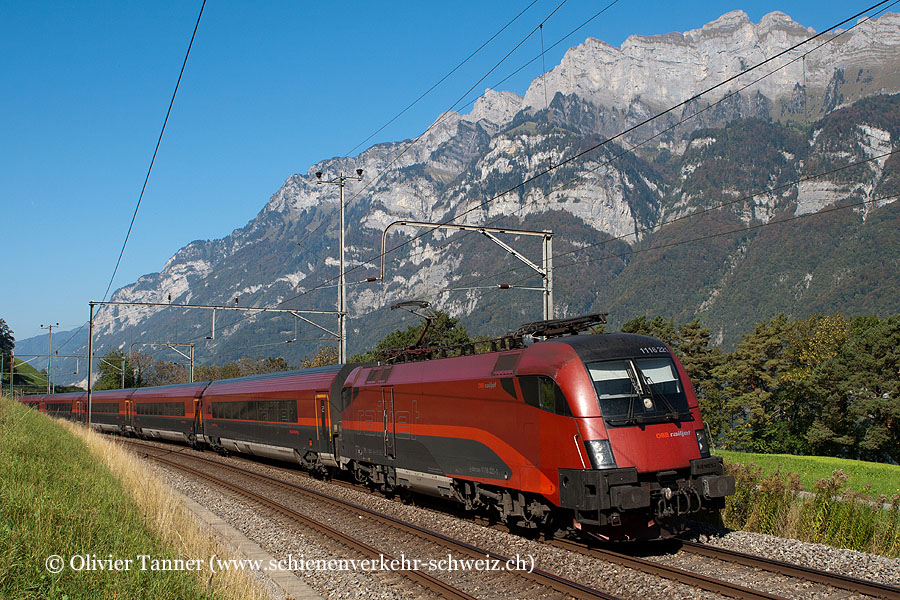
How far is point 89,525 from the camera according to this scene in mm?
9984

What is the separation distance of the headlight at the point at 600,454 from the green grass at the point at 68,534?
20.3 feet

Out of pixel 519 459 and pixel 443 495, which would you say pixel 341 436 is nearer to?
pixel 443 495

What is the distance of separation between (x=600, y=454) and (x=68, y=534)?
7762 millimetres

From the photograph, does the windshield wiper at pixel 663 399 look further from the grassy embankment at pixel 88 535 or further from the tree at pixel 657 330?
the tree at pixel 657 330

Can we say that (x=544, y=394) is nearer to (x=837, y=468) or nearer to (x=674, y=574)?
(x=674, y=574)

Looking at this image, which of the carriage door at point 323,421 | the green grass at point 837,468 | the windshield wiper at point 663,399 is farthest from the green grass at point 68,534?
the green grass at point 837,468

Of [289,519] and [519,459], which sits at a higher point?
[519,459]

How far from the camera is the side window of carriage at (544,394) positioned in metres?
12.4

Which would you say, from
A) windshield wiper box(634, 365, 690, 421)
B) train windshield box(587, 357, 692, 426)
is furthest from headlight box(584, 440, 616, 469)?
windshield wiper box(634, 365, 690, 421)

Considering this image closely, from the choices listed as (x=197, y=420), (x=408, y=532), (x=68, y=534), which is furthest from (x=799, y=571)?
(x=197, y=420)

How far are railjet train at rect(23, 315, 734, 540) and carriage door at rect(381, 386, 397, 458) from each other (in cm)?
5

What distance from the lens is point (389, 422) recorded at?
62.2ft

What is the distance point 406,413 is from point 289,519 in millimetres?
3667

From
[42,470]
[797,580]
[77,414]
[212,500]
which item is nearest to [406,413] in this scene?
[212,500]
